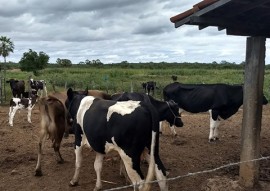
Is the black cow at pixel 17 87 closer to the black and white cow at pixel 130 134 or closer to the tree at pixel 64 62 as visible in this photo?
the black and white cow at pixel 130 134

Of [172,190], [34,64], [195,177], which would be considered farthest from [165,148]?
[34,64]

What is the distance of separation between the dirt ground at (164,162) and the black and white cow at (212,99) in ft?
2.40

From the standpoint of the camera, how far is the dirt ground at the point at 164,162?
726 cm

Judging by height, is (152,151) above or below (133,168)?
above

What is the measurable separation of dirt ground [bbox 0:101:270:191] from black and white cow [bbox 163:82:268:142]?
0.73m

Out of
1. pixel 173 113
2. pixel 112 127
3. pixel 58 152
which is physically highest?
pixel 112 127

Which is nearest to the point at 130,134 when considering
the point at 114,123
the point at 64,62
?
the point at 114,123

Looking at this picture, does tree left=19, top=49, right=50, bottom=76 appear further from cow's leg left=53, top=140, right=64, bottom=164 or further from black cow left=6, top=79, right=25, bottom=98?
cow's leg left=53, top=140, right=64, bottom=164

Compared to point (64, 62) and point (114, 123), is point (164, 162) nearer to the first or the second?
point (114, 123)

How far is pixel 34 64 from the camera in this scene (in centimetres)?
3697

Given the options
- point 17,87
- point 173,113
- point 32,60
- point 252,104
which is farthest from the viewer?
point 32,60

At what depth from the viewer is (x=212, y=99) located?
1202 cm

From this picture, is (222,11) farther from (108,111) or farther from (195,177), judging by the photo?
(195,177)

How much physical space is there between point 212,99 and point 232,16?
5.72 metres
